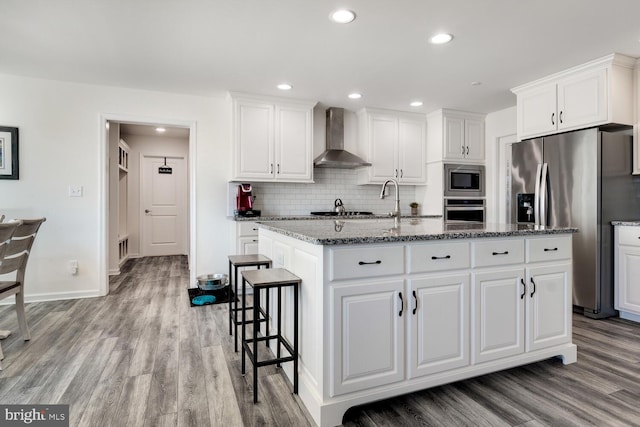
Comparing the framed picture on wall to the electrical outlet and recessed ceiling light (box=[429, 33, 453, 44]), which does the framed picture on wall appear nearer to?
the electrical outlet

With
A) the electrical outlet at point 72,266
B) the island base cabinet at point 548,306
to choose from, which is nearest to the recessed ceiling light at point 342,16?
the island base cabinet at point 548,306

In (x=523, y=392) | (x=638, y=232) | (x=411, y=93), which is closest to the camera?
(x=523, y=392)

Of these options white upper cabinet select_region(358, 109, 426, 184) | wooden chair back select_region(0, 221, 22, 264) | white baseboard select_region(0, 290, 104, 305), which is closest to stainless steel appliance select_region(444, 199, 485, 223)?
white upper cabinet select_region(358, 109, 426, 184)

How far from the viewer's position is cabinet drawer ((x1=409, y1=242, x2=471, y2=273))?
1823 millimetres

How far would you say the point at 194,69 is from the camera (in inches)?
136

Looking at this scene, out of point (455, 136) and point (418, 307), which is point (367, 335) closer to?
point (418, 307)

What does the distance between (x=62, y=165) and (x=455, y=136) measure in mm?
4925

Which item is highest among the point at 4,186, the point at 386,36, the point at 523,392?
the point at 386,36

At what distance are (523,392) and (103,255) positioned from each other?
4133 mm

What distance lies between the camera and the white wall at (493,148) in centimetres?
493

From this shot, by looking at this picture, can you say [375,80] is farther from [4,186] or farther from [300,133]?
[4,186]

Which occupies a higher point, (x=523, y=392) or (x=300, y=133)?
(x=300, y=133)

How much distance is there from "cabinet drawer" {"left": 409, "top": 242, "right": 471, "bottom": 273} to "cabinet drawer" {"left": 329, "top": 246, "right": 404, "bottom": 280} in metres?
0.09

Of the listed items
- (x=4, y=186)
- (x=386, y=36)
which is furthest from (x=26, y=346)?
(x=386, y=36)
